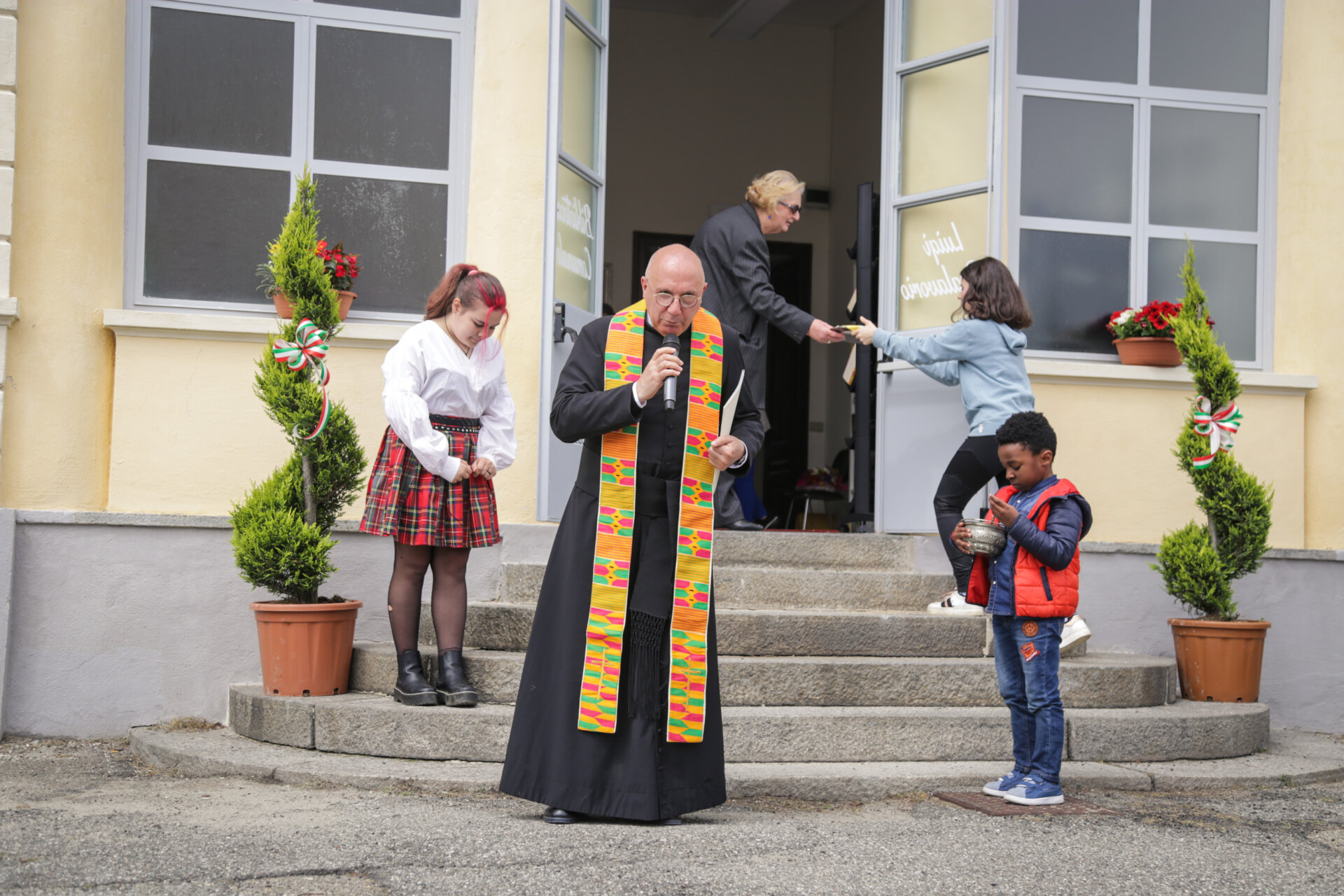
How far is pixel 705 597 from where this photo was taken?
4.05 meters

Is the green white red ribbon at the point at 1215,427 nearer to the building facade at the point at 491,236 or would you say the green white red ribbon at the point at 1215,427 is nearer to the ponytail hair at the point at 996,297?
the building facade at the point at 491,236

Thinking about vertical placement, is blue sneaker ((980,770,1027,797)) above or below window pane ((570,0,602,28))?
below

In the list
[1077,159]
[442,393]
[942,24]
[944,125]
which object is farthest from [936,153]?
[442,393]

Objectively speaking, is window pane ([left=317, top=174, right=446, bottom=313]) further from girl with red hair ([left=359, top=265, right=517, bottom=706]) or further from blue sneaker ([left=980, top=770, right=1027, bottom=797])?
blue sneaker ([left=980, top=770, right=1027, bottom=797])

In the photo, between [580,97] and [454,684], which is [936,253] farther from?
[454,684]

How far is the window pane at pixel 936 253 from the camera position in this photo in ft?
21.4

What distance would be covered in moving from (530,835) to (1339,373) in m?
5.26

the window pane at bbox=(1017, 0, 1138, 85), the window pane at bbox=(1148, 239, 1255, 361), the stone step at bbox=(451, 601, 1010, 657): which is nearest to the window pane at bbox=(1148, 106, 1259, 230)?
the window pane at bbox=(1148, 239, 1255, 361)

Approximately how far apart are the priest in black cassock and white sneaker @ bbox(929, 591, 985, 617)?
1962 millimetres

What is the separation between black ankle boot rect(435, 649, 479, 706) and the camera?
188 inches

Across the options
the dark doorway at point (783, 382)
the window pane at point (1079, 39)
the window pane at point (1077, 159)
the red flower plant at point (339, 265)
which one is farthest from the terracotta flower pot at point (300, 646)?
the dark doorway at point (783, 382)

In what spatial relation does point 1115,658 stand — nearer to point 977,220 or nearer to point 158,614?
point 977,220

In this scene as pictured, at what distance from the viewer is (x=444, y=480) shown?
485 centimetres

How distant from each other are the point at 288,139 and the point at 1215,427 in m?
4.63
